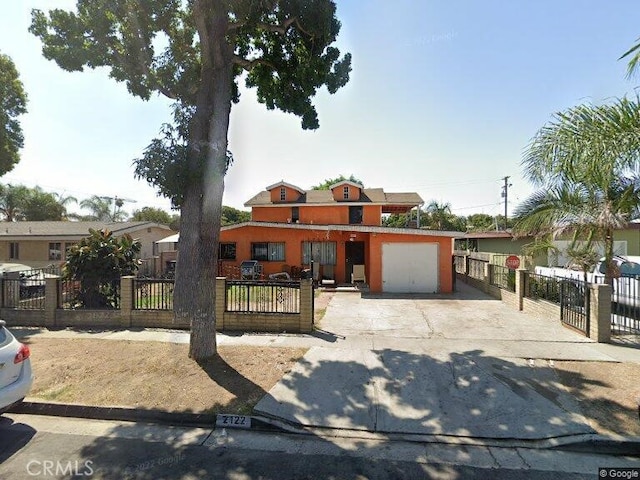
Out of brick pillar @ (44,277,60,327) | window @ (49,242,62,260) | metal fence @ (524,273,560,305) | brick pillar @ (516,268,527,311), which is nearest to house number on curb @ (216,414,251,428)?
brick pillar @ (44,277,60,327)

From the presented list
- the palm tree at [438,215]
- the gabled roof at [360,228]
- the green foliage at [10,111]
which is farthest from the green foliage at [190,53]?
the palm tree at [438,215]

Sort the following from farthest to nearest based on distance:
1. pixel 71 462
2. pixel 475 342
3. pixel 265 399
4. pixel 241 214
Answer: pixel 241 214
pixel 475 342
pixel 265 399
pixel 71 462

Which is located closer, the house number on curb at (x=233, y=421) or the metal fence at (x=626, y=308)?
the house number on curb at (x=233, y=421)

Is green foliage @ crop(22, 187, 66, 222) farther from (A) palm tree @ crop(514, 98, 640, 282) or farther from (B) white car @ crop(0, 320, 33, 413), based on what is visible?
(A) palm tree @ crop(514, 98, 640, 282)

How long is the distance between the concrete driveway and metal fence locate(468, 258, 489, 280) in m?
6.33

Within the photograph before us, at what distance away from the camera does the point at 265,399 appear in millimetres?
4781

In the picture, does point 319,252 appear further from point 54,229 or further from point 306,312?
point 54,229

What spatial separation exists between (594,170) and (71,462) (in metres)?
8.72

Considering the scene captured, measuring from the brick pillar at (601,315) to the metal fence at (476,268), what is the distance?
7.36m

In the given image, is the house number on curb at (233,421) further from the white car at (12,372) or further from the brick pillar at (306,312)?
the brick pillar at (306,312)

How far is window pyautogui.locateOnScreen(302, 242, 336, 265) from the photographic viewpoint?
57.4 ft

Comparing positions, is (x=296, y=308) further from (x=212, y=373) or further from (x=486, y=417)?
(x=486, y=417)

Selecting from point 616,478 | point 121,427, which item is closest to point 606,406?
point 616,478

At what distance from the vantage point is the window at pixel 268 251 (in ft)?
58.1
